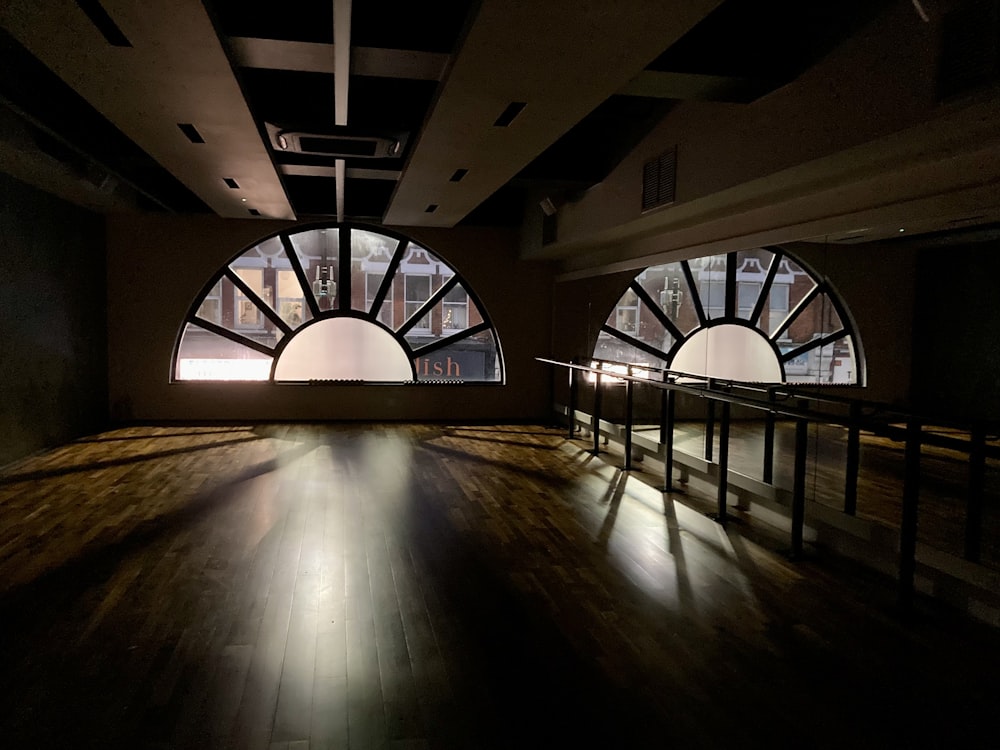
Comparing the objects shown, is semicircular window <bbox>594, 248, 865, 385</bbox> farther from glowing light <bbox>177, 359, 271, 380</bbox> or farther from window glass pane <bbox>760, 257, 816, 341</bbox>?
glowing light <bbox>177, 359, 271, 380</bbox>

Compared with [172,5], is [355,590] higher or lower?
lower

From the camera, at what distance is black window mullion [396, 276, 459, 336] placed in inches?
362

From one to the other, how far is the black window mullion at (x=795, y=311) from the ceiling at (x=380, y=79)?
1.24 m

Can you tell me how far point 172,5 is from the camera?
2.74 m

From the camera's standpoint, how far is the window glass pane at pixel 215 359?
8766 mm

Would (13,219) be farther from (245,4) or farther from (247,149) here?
(245,4)

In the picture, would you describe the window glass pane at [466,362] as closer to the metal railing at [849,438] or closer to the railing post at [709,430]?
the metal railing at [849,438]

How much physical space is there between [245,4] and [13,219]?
13.2ft

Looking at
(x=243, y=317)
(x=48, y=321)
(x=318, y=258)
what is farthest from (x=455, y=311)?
(x=48, y=321)

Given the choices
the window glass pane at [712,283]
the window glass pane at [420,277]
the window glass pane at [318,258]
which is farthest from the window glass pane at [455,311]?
the window glass pane at [712,283]

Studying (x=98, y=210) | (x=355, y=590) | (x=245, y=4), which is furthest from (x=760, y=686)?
(x=98, y=210)

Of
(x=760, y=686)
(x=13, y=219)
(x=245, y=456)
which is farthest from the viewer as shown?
(x=245, y=456)

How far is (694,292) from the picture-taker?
614cm

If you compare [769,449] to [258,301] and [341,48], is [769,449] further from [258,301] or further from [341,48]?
[258,301]
